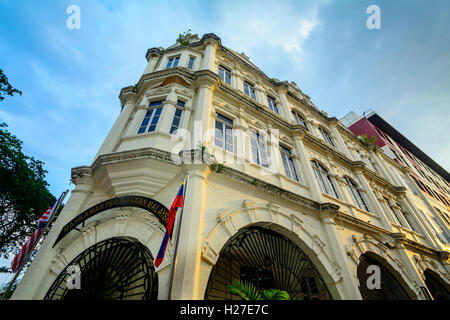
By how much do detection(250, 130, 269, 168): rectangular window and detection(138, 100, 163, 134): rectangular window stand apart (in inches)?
147

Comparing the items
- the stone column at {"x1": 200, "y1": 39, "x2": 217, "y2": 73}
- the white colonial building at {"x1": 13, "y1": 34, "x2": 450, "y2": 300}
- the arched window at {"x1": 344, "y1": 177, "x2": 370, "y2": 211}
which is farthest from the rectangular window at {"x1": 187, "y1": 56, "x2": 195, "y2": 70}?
the arched window at {"x1": 344, "y1": 177, "x2": 370, "y2": 211}

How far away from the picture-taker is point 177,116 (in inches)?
279

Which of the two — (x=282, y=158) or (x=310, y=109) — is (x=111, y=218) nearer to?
(x=282, y=158)

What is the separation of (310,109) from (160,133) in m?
11.7

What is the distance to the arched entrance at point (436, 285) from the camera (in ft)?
29.5

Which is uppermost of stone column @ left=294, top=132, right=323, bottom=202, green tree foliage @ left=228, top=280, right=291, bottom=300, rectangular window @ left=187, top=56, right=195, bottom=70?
rectangular window @ left=187, top=56, right=195, bottom=70

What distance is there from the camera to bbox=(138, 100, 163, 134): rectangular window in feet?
22.1

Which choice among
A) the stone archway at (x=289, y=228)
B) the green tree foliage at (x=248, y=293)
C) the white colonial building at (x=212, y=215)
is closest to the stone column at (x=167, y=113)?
the white colonial building at (x=212, y=215)

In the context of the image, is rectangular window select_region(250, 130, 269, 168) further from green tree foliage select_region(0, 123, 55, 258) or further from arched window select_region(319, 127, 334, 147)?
green tree foliage select_region(0, 123, 55, 258)

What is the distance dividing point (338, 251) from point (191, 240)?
5.05 meters

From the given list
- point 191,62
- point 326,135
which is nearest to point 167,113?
point 191,62

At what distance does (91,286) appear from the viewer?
4344 millimetres

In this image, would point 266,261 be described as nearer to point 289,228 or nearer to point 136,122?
point 289,228
